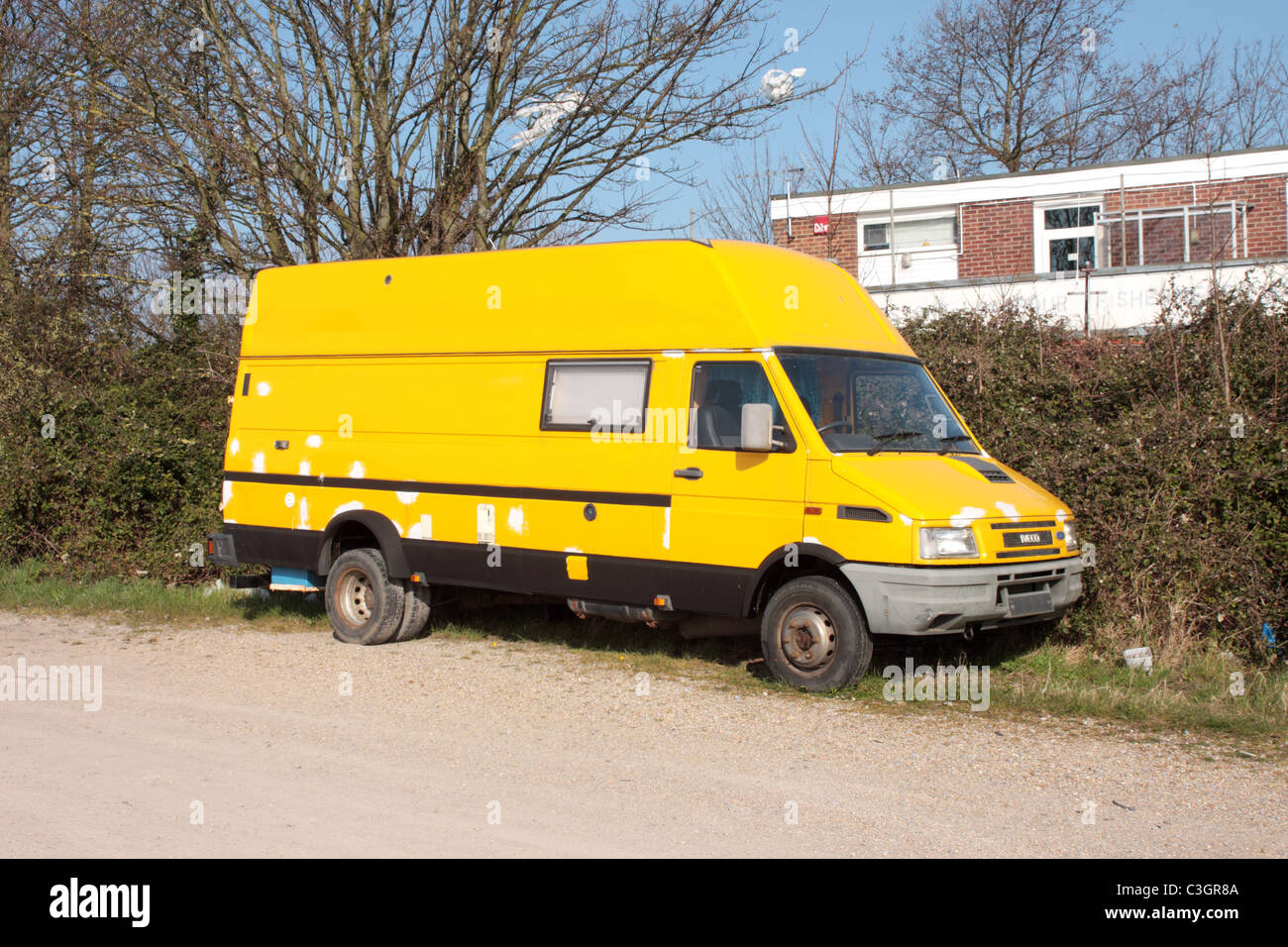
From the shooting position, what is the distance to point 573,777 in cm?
613

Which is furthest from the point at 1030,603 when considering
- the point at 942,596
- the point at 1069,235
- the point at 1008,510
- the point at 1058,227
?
the point at 1058,227

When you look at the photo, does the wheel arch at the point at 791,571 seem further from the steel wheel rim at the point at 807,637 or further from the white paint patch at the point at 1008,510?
the white paint patch at the point at 1008,510

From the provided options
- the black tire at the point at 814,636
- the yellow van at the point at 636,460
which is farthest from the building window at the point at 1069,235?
the black tire at the point at 814,636

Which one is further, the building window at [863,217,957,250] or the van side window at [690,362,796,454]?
the building window at [863,217,957,250]

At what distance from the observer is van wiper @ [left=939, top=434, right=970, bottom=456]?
841cm

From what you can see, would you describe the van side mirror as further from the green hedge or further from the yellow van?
the green hedge

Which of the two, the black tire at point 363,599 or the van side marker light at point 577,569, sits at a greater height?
the van side marker light at point 577,569

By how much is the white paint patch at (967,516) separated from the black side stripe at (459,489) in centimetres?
199

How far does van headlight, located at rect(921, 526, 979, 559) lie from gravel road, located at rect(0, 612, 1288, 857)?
1000 mm

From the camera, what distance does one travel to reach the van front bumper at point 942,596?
742 centimetres

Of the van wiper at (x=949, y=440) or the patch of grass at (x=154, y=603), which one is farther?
the patch of grass at (x=154, y=603)

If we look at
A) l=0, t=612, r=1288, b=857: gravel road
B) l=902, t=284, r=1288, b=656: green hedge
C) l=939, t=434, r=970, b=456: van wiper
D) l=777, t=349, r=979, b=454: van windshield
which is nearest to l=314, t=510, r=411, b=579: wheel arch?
l=0, t=612, r=1288, b=857: gravel road

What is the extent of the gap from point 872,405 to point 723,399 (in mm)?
1035

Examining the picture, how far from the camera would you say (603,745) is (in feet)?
22.2
